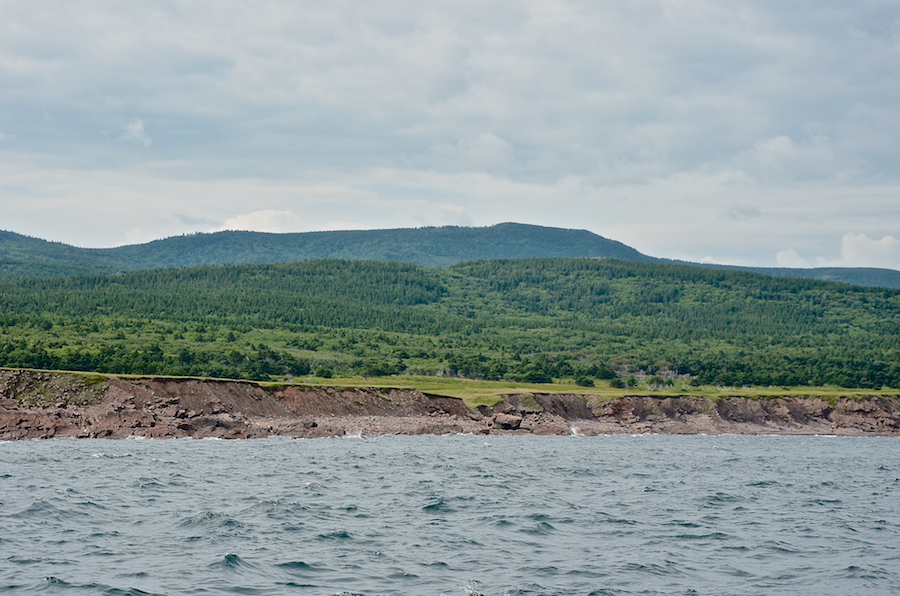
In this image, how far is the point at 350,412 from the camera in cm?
9288

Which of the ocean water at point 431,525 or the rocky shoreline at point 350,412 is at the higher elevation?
the ocean water at point 431,525

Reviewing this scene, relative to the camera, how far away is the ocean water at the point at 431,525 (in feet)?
79.7

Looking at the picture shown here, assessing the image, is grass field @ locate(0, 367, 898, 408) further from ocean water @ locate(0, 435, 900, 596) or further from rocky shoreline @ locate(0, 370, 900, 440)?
ocean water @ locate(0, 435, 900, 596)

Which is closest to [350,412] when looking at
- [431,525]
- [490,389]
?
[490,389]

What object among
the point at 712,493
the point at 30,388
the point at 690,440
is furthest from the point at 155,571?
the point at 690,440

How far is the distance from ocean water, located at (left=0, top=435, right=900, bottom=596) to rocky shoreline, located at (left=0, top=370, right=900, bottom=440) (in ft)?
59.5

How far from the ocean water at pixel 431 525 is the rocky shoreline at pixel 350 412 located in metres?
18.1

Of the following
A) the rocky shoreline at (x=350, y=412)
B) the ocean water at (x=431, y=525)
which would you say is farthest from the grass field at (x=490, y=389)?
the ocean water at (x=431, y=525)

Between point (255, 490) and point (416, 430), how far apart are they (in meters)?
47.5

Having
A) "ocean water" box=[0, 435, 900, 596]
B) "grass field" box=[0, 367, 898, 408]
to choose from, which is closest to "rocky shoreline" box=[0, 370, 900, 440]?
"grass field" box=[0, 367, 898, 408]

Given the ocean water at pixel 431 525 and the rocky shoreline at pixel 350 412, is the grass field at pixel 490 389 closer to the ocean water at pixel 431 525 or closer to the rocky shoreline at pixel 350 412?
the rocky shoreline at pixel 350 412

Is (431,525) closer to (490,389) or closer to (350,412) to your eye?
(350,412)

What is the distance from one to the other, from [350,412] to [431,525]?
61.1 metres

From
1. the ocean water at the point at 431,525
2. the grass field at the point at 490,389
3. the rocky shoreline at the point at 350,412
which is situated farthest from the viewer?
the grass field at the point at 490,389
